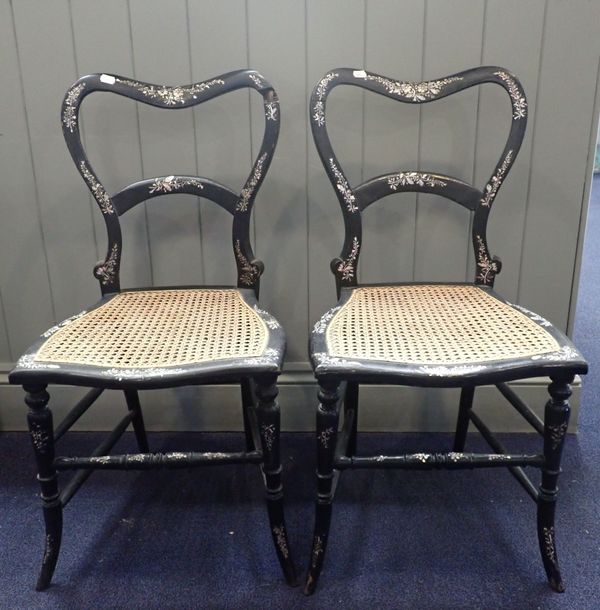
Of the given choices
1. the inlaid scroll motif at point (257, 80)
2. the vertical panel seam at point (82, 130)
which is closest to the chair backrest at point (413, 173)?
the inlaid scroll motif at point (257, 80)

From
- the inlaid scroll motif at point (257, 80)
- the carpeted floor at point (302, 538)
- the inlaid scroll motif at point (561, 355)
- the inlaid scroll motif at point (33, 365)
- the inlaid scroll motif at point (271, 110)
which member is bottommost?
the carpeted floor at point (302, 538)

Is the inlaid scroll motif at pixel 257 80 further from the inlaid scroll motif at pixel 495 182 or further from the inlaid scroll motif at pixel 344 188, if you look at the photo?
the inlaid scroll motif at pixel 495 182

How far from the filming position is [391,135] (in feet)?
4.72

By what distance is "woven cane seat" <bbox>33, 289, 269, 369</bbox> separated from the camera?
3.42 ft

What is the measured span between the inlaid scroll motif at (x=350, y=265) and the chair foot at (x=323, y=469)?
1.16 feet

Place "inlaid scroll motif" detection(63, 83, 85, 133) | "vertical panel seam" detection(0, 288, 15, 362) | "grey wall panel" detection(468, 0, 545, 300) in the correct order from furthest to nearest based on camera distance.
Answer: "vertical panel seam" detection(0, 288, 15, 362) < "grey wall panel" detection(468, 0, 545, 300) < "inlaid scroll motif" detection(63, 83, 85, 133)

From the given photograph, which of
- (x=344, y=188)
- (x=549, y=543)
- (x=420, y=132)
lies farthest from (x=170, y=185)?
(x=549, y=543)

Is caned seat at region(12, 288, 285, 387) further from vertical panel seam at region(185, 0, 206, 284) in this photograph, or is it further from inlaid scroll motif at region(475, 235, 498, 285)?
inlaid scroll motif at region(475, 235, 498, 285)

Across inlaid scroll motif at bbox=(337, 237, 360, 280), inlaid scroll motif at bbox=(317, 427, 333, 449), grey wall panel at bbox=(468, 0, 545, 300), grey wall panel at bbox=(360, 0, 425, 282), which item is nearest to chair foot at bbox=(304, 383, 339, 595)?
inlaid scroll motif at bbox=(317, 427, 333, 449)

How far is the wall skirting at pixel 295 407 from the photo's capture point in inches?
64.2

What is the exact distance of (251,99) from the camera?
1422 mm

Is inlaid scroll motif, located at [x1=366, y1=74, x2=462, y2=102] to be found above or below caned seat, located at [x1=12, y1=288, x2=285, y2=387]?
above

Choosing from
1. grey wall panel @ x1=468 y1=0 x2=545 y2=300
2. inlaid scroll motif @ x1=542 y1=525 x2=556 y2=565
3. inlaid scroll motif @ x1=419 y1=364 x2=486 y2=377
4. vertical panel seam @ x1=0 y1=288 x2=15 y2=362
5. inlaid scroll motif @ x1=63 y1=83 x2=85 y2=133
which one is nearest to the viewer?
inlaid scroll motif @ x1=419 y1=364 x2=486 y2=377

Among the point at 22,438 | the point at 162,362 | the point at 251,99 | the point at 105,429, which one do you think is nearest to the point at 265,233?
the point at 251,99
